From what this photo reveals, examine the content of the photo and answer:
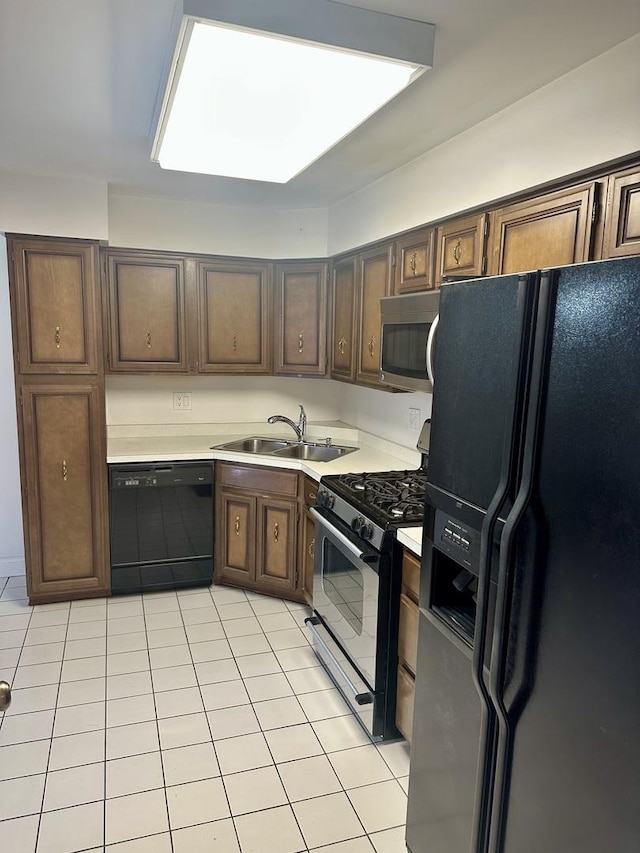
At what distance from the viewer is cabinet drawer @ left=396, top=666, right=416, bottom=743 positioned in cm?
214

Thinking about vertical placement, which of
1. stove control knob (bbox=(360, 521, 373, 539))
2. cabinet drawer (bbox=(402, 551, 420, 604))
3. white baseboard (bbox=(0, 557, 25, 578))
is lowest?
white baseboard (bbox=(0, 557, 25, 578))

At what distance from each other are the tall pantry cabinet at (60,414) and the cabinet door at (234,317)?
0.67 metres

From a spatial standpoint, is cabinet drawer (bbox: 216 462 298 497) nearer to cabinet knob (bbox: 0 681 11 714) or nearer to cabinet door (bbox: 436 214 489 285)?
cabinet door (bbox: 436 214 489 285)

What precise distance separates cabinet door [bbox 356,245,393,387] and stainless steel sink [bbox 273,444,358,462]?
0.64m

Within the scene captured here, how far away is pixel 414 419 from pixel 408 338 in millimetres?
823

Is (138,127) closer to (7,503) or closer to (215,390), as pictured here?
(215,390)

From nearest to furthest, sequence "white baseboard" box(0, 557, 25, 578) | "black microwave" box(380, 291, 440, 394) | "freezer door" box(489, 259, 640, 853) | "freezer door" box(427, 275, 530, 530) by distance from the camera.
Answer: "freezer door" box(489, 259, 640, 853) → "freezer door" box(427, 275, 530, 530) → "black microwave" box(380, 291, 440, 394) → "white baseboard" box(0, 557, 25, 578)

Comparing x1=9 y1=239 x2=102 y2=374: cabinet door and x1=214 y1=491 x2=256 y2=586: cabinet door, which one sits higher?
x1=9 y1=239 x2=102 y2=374: cabinet door

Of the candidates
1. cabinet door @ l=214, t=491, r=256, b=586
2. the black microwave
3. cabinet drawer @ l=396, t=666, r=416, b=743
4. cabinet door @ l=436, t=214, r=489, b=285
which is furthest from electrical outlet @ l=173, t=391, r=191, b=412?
cabinet drawer @ l=396, t=666, r=416, b=743

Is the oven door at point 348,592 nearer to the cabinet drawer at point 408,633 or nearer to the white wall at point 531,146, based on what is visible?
the cabinet drawer at point 408,633

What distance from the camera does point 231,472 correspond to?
3451 millimetres

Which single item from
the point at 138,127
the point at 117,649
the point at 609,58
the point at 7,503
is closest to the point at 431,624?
the point at 609,58

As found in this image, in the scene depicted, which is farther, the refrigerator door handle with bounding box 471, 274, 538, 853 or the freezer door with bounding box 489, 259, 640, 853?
the refrigerator door handle with bounding box 471, 274, 538, 853

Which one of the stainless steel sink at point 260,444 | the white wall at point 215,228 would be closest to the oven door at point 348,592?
the stainless steel sink at point 260,444
